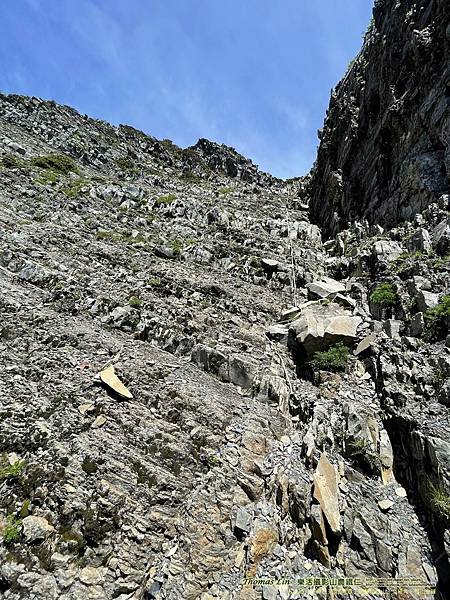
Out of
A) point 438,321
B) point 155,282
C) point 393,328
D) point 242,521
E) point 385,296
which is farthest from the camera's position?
point 155,282

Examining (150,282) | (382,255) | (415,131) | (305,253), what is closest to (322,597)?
(150,282)

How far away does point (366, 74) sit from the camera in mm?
36406

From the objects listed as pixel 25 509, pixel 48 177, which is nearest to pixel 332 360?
pixel 25 509

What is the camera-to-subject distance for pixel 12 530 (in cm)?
865

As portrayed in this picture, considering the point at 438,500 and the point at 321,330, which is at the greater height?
the point at 321,330

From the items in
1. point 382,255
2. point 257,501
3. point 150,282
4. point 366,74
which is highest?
point 366,74

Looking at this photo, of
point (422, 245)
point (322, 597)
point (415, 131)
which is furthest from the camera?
point (415, 131)

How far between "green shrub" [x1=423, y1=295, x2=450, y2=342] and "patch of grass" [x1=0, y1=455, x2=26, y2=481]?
1547cm

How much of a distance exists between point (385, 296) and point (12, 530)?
17.3 metres

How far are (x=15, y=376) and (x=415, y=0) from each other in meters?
41.9

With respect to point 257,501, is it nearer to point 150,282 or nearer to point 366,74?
point 150,282

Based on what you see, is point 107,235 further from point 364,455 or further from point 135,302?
point 364,455

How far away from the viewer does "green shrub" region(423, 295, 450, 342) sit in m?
13.5

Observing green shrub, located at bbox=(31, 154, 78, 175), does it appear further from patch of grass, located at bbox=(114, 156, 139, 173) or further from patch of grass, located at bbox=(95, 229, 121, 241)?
patch of grass, located at bbox=(95, 229, 121, 241)
